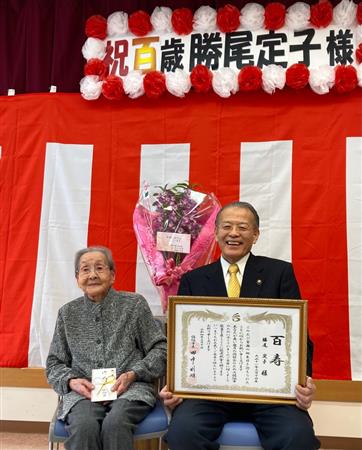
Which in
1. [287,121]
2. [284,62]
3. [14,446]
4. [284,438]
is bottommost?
[14,446]

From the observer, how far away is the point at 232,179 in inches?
137

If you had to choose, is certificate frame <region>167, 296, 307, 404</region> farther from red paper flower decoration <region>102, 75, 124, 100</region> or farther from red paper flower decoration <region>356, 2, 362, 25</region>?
red paper flower decoration <region>356, 2, 362, 25</region>

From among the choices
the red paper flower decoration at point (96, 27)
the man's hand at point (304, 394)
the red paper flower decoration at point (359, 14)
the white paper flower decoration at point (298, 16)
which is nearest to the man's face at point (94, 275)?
the man's hand at point (304, 394)

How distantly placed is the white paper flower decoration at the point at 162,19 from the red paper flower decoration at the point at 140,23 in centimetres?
4

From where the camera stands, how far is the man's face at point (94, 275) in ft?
8.52

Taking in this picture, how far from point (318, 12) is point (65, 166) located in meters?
1.89

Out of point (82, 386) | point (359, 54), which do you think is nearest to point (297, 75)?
point (359, 54)

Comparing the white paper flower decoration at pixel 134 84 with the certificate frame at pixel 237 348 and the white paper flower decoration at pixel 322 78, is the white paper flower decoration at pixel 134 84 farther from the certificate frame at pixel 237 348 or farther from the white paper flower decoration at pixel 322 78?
the certificate frame at pixel 237 348

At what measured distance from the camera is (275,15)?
3404 millimetres

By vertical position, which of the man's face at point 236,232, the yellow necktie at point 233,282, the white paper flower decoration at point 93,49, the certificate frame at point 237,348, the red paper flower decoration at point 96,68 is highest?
the white paper flower decoration at point 93,49

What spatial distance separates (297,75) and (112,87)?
1.17 meters

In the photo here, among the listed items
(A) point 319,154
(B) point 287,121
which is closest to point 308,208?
(A) point 319,154

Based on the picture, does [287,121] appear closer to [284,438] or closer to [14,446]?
[284,438]

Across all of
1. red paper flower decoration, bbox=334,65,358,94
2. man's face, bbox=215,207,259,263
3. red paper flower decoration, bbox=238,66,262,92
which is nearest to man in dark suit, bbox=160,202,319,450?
man's face, bbox=215,207,259,263
